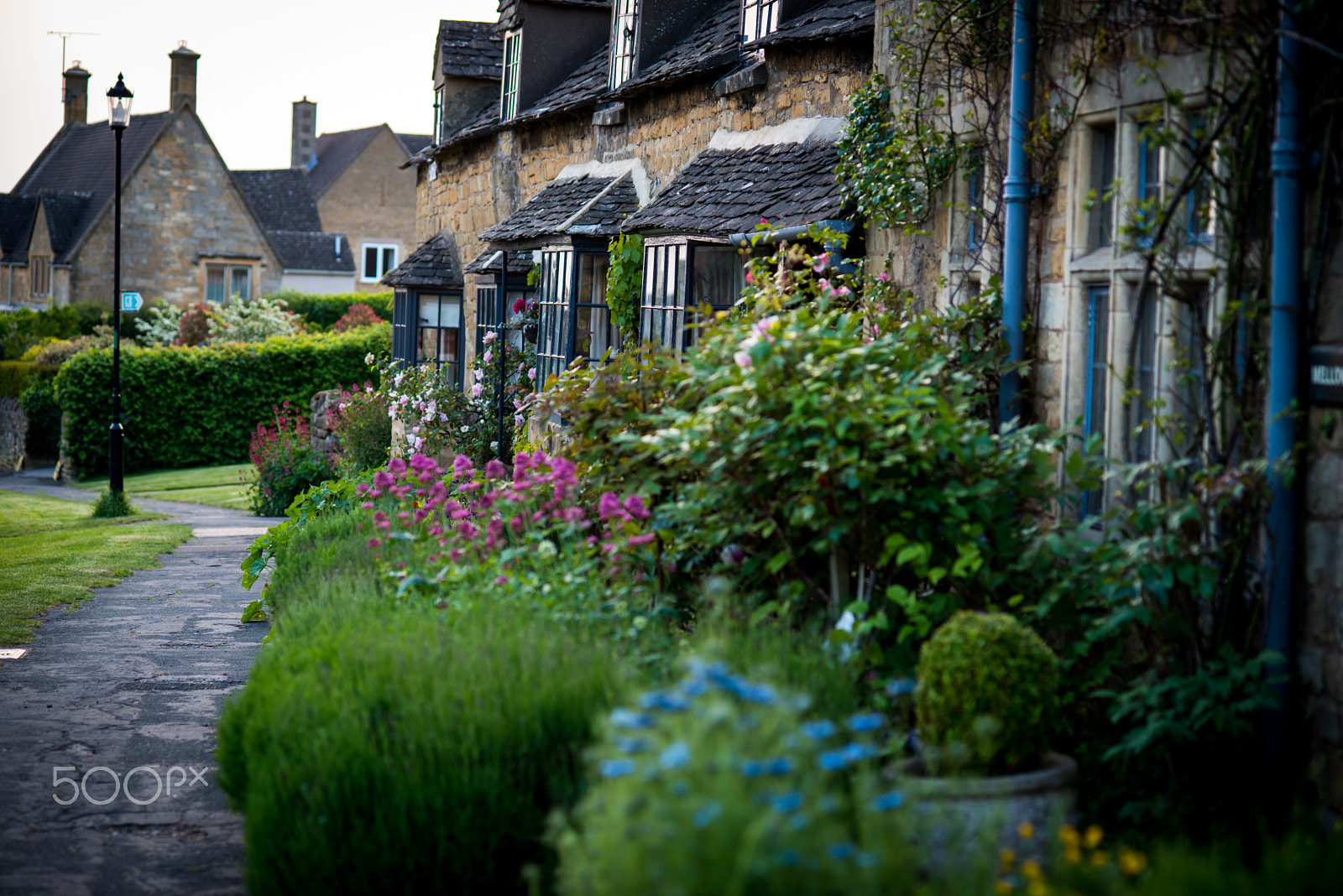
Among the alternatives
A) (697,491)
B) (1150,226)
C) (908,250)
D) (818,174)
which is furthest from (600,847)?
(818,174)

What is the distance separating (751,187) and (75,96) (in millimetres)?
49529

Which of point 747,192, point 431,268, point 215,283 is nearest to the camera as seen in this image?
point 747,192

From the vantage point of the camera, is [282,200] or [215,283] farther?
[282,200]

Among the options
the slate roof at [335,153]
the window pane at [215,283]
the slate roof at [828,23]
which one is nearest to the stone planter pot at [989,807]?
the slate roof at [828,23]

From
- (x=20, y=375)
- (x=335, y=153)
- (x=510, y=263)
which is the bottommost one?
(x=20, y=375)

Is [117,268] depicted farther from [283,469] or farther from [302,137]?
[302,137]

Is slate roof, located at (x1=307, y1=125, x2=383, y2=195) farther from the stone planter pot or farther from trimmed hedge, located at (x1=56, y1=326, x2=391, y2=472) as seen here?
the stone planter pot

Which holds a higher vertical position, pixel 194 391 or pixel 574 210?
pixel 574 210

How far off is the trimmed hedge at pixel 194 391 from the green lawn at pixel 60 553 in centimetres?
499

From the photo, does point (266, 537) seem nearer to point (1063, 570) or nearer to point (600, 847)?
point (1063, 570)

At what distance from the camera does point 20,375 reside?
28.2 m

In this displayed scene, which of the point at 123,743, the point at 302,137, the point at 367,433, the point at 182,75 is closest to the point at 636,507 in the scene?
the point at 123,743

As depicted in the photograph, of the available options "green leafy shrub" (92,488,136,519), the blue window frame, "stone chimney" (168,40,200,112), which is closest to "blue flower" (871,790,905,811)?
the blue window frame

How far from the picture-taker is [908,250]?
7078mm
